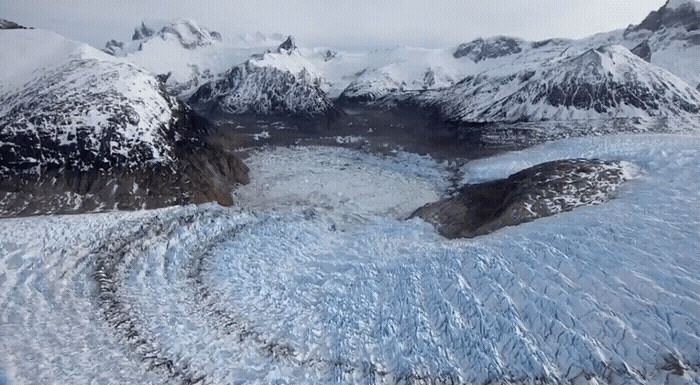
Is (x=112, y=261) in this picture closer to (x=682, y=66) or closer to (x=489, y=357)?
(x=489, y=357)

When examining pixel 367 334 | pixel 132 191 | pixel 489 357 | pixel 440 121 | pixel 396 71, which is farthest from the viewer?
pixel 396 71

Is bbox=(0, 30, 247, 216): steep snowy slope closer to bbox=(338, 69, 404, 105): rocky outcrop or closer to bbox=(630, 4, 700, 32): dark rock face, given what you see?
bbox=(338, 69, 404, 105): rocky outcrop

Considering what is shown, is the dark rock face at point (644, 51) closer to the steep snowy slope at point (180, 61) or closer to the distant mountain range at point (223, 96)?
the distant mountain range at point (223, 96)

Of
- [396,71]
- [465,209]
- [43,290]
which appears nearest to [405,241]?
[465,209]

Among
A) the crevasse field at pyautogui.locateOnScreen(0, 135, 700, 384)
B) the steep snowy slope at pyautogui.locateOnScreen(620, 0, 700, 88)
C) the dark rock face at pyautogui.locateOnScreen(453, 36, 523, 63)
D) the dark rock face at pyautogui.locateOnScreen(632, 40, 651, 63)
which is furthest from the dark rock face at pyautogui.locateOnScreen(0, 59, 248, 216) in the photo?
the dark rock face at pyautogui.locateOnScreen(453, 36, 523, 63)

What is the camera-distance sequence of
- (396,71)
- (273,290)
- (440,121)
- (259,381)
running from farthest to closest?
(396,71) → (440,121) → (273,290) → (259,381)

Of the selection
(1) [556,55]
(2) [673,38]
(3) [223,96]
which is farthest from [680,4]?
(3) [223,96]
